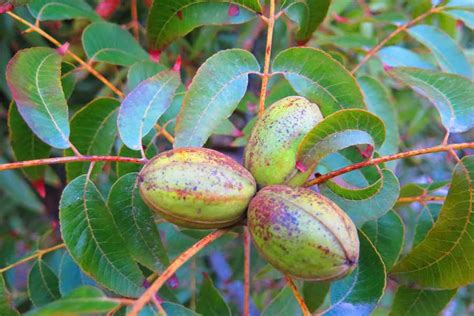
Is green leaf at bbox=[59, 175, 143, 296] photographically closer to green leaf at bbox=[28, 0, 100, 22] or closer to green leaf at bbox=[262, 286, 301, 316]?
green leaf at bbox=[262, 286, 301, 316]

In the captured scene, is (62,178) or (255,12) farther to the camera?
(62,178)

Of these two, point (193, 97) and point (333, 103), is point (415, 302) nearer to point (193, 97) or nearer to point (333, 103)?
point (333, 103)

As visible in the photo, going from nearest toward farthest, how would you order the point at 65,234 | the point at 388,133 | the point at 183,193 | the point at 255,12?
the point at 183,193 < the point at 65,234 < the point at 255,12 < the point at 388,133

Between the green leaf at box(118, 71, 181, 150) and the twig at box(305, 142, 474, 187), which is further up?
the green leaf at box(118, 71, 181, 150)

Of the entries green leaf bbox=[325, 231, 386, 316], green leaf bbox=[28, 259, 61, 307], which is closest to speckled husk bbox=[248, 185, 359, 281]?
green leaf bbox=[325, 231, 386, 316]

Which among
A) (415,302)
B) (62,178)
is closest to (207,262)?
(62,178)

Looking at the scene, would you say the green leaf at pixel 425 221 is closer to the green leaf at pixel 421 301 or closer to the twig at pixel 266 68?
the green leaf at pixel 421 301

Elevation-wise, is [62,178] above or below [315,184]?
below
